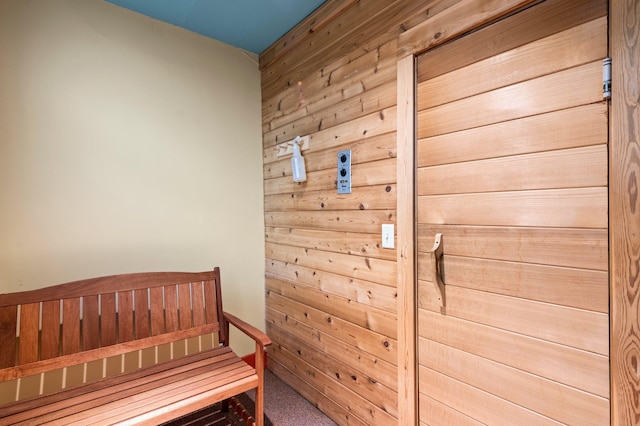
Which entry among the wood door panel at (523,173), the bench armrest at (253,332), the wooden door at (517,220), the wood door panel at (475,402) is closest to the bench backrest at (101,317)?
the bench armrest at (253,332)

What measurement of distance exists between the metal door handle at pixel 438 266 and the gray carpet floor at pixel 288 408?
1144 mm

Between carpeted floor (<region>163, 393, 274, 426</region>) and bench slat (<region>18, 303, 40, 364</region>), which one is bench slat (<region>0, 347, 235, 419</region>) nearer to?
bench slat (<region>18, 303, 40, 364</region>)

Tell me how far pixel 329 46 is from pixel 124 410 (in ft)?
7.10

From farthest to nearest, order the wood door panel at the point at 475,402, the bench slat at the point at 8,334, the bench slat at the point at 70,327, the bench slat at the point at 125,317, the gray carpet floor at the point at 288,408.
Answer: the gray carpet floor at the point at 288,408 → the bench slat at the point at 125,317 → the bench slat at the point at 70,327 → the bench slat at the point at 8,334 → the wood door panel at the point at 475,402

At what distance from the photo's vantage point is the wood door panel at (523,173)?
3.22ft

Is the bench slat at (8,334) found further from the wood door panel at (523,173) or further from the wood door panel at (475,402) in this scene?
the wood door panel at (523,173)

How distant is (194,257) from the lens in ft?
7.32

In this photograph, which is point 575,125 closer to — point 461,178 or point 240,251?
point 461,178

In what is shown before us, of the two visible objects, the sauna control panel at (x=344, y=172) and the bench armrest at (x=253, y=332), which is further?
the sauna control panel at (x=344, y=172)

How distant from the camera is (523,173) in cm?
112

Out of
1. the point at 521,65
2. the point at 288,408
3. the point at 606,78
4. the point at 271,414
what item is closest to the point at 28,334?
the point at 271,414

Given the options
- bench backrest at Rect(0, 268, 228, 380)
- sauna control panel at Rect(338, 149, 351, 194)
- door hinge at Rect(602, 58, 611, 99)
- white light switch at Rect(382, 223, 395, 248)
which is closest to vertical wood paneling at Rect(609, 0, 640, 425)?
door hinge at Rect(602, 58, 611, 99)

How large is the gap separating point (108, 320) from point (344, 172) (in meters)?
1.52

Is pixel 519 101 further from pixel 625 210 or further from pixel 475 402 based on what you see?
pixel 475 402
